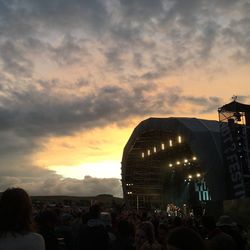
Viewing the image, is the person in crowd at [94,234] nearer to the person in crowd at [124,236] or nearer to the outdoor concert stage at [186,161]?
the person in crowd at [124,236]

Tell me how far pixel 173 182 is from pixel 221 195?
13.7 meters

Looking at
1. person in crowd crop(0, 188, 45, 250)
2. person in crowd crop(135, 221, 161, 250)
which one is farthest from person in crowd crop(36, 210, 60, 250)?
person in crowd crop(0, 188, 45, 250)

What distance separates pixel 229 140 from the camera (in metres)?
18.5

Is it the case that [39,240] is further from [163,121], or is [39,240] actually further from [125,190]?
[125,190]

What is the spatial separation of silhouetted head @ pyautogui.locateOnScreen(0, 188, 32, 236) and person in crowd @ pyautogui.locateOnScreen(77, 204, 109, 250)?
11.5 ft

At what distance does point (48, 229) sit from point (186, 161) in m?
24.7

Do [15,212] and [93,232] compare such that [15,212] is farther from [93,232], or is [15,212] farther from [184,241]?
[93,232]

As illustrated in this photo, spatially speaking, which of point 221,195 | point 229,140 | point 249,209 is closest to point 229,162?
point 229,140

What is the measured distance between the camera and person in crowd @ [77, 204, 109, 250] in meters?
6.22

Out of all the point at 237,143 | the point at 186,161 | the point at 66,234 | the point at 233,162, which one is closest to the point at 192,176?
the point at 186,161

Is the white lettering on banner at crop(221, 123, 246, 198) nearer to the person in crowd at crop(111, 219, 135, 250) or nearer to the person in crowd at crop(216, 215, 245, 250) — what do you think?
the person in crowd at crop(216, 215, 245, 250)

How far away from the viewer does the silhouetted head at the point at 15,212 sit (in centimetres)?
273

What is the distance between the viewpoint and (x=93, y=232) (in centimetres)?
622

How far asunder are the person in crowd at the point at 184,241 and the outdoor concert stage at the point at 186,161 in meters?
16.0
